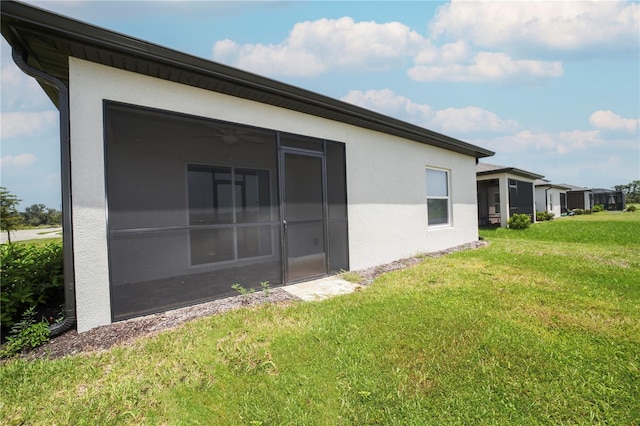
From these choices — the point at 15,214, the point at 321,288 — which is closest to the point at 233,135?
the point at 321,288

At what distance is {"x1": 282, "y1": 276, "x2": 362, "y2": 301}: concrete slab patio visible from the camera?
4480 mm

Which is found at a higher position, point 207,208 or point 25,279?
point 207,208

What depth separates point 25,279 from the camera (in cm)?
354

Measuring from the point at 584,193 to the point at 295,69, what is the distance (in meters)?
36.9

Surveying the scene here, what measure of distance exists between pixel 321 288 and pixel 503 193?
45.1ft

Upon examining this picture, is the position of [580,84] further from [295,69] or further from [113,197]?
[113,197]

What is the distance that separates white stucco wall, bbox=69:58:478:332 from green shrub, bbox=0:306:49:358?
31 centimetres

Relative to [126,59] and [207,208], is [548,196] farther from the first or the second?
[126,59]

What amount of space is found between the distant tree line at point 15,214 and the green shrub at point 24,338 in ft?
6.48

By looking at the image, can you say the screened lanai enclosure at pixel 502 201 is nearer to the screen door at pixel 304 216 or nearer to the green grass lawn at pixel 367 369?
the green grass lawn at pixel 367 369

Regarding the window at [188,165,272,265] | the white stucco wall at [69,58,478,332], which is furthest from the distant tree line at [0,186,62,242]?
the window at [188,165,272,265]

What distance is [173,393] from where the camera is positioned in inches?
86.2

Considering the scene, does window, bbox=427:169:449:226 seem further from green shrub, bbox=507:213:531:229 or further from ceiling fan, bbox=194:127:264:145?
green shrub, bbox=507:213:531:229

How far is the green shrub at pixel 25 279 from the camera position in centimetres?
313
